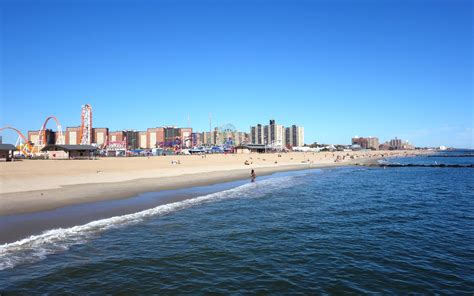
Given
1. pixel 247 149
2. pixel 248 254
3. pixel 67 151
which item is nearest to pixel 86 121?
pixel 67 151

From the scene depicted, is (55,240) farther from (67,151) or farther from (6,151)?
(67,151)

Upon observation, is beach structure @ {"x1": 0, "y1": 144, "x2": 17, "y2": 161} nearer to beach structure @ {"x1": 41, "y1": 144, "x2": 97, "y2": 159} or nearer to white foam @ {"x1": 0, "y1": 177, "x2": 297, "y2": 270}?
beach structure @ {"x1": 41, "y1": 144, "x2": 97, "y2": 159}

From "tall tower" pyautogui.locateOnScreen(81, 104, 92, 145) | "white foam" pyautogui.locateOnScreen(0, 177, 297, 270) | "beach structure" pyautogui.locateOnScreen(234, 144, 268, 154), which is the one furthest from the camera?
"beach structure" pyautogui.locateOnScreen(234, 144, 268, 154)

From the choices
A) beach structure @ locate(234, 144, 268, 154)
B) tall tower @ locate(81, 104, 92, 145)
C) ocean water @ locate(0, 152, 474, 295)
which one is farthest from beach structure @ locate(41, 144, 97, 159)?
beach structure @ locate(234, 144, 268, 154)

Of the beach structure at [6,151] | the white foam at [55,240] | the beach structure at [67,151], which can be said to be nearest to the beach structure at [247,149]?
the beach structure at [67,151]

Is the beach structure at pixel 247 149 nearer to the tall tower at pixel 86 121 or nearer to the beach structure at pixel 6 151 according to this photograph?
the tall tower at pixel 86 121

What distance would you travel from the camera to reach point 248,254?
1100 centimetres

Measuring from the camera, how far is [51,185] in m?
24.1

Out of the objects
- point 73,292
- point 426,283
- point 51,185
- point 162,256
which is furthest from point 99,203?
point 426,283

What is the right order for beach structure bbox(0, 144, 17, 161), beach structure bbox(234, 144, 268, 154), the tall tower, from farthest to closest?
1. beach structure bbox(234, 144, 268, 154)
2. the tall tower
3. beach structure bbox(0, 144, 17, 161)

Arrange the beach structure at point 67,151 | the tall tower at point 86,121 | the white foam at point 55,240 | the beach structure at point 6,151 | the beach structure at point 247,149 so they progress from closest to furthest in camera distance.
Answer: the white foam at point 55,240
the beach structure at point 6,151
the beach structure at point 67,151
the tall tower at point 86,121
the beach structure at point 247,149

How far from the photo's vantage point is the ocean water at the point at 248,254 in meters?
8.55

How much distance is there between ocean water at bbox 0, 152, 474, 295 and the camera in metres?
8.55

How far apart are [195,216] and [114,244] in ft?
18.4
